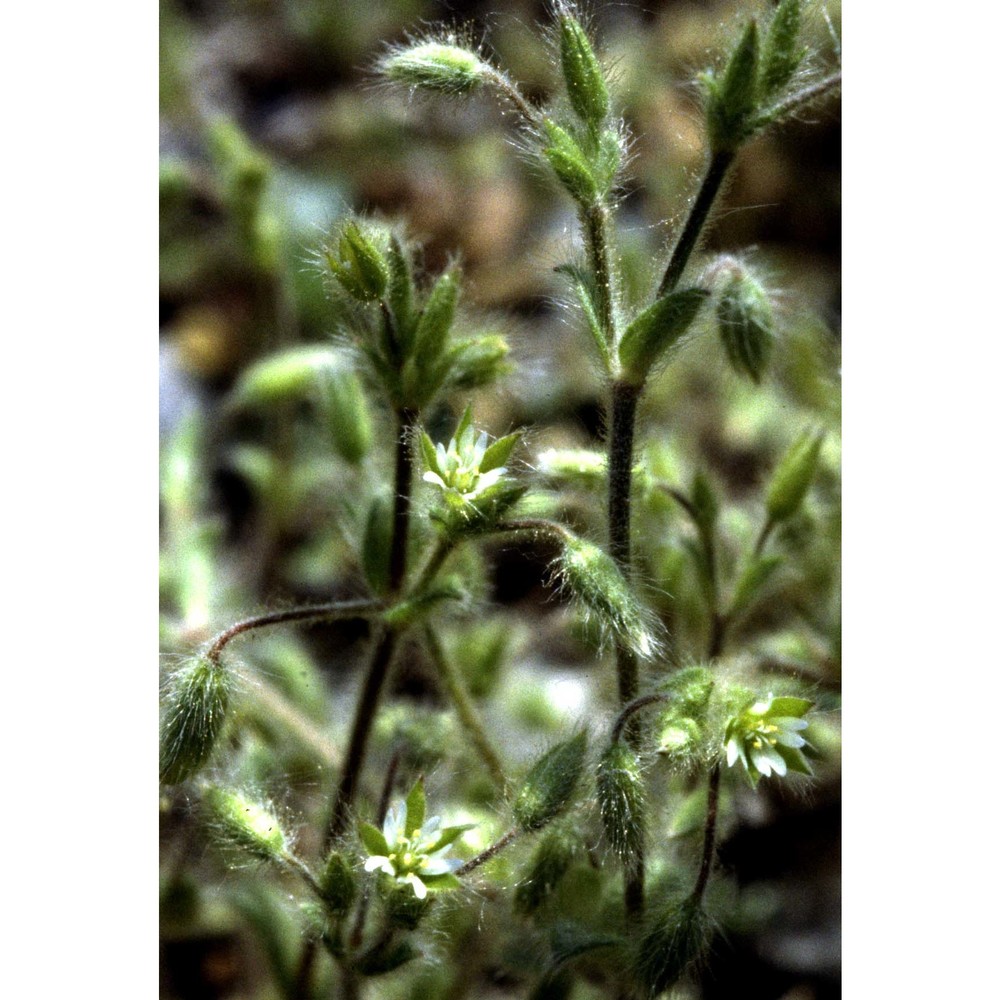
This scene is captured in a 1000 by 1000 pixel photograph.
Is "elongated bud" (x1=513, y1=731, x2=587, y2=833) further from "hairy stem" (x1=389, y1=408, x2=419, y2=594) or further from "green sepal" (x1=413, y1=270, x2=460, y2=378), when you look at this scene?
"green sepal" (x1=413, y1=270, x2=460, y2=378)

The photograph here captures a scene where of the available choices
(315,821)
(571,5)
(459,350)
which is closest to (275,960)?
(315,821)

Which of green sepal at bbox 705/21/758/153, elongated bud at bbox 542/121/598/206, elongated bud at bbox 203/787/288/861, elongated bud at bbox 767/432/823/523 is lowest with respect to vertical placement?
elongated bud at bbox 203/787/288/861

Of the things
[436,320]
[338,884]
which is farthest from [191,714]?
[436,320]

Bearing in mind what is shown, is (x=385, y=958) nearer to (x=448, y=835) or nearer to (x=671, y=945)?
(x=448, y=835)

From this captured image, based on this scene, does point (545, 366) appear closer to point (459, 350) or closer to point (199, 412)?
point (199, 412)

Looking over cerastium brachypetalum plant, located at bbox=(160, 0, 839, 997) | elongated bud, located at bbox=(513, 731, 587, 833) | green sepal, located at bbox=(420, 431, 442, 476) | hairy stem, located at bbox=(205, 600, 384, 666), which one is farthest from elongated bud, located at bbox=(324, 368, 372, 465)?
elongated bud, located at bbox=(513, 731, 587, 833)
